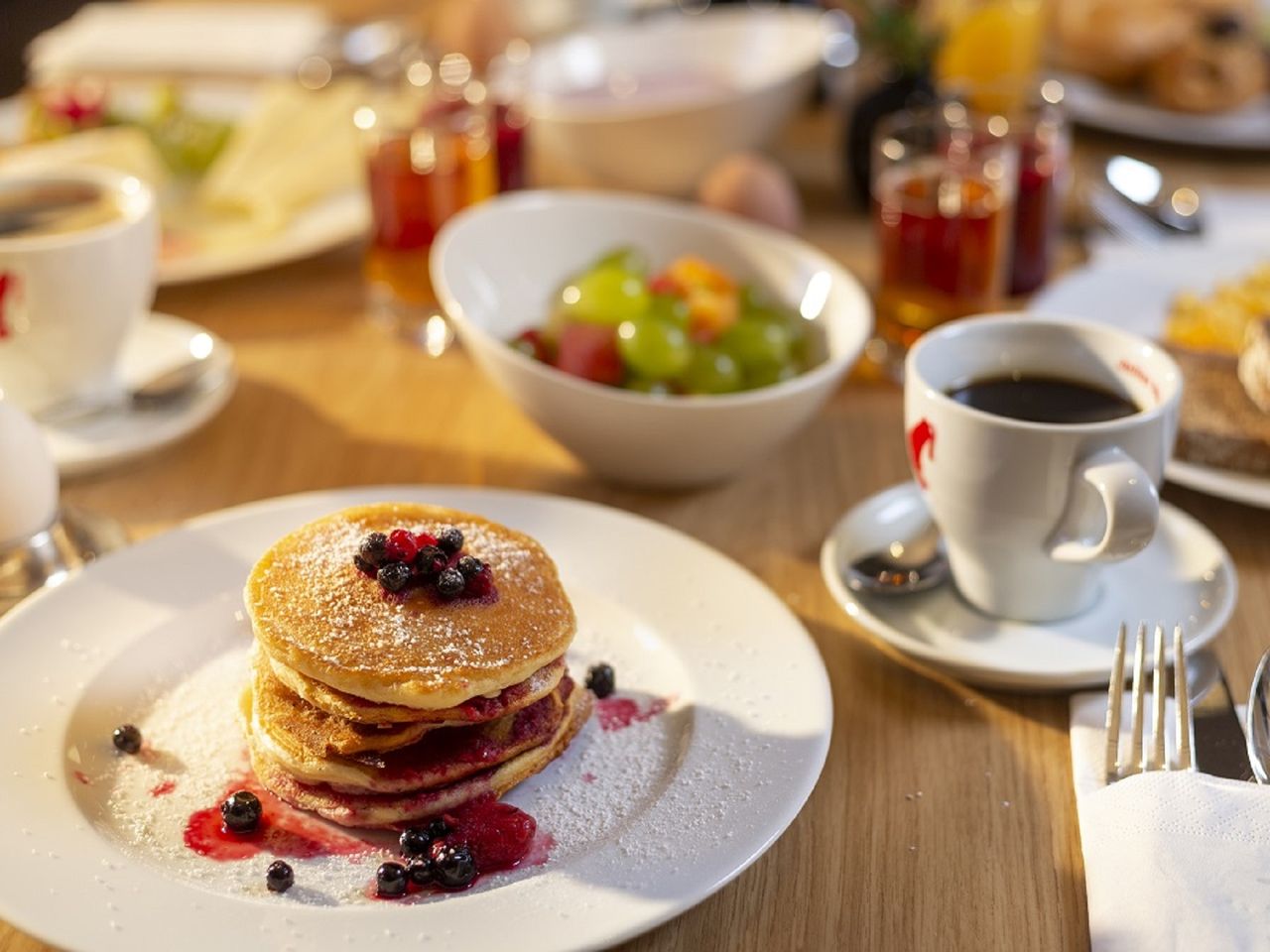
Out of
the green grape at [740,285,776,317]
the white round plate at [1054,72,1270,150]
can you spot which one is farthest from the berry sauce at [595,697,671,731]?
the white round plate at [1054,72,1270,150]

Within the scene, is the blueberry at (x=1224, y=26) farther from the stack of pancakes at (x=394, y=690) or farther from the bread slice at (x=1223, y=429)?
the stack of pancakes at (x=394, y=690)

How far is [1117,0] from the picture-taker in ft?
8.36

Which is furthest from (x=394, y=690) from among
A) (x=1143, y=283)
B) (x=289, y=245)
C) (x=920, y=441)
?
(x=1143, y=283)

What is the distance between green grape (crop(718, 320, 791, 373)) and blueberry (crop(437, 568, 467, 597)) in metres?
0.61

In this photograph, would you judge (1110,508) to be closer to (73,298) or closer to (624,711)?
(624,711)

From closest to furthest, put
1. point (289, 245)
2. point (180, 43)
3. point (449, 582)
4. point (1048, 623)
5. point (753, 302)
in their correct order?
point (449, 582) → point (1048, 623) → point (753, 302) → point (289, 245) → point (180, 43)

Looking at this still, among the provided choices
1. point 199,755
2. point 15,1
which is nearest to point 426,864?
point 199,755

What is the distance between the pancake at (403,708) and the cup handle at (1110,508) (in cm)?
47

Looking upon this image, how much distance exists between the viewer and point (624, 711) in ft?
3.69

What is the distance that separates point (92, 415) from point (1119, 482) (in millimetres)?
1154

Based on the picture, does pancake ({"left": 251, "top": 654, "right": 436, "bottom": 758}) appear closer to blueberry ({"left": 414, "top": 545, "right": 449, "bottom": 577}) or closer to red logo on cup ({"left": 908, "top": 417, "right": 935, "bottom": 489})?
blueberry ({"left": 414, "top": 545, "right": 449, "bottom": 577})

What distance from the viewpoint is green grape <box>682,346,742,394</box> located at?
4.89 ft

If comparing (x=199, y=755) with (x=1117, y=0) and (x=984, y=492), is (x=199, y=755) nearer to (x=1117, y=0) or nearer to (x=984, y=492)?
(x=984, y=492)

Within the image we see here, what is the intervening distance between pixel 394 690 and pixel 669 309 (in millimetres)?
708
